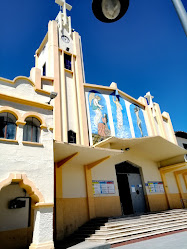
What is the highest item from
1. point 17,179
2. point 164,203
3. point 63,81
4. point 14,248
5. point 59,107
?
point 63,81

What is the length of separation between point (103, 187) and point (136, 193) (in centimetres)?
349

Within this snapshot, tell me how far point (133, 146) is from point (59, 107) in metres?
6.11

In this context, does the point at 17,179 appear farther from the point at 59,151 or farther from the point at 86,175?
the point at 86,175

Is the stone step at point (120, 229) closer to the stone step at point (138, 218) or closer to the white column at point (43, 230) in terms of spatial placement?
the stone step at point (138, 218)

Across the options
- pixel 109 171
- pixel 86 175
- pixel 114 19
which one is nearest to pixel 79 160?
pixel 86 175

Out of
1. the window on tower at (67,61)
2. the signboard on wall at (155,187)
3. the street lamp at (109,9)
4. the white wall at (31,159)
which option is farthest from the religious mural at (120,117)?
the street lamp at (109,9)

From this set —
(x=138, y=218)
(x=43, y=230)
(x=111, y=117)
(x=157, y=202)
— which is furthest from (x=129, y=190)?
(x=43, y=230)

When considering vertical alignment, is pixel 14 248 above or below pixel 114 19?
below

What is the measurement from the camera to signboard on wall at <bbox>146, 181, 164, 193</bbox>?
49.5 ft

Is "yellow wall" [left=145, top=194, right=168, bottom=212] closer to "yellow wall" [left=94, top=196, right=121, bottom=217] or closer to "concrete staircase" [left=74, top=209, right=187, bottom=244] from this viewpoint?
"concrete staircase" [left=74, top=209, right=187, bottom=244]

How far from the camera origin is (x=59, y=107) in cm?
1291

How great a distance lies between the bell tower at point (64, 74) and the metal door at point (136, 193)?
16.3 feet

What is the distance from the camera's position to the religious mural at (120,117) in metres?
15.5

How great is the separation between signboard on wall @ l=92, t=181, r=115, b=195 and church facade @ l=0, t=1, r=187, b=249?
6 centimetres
